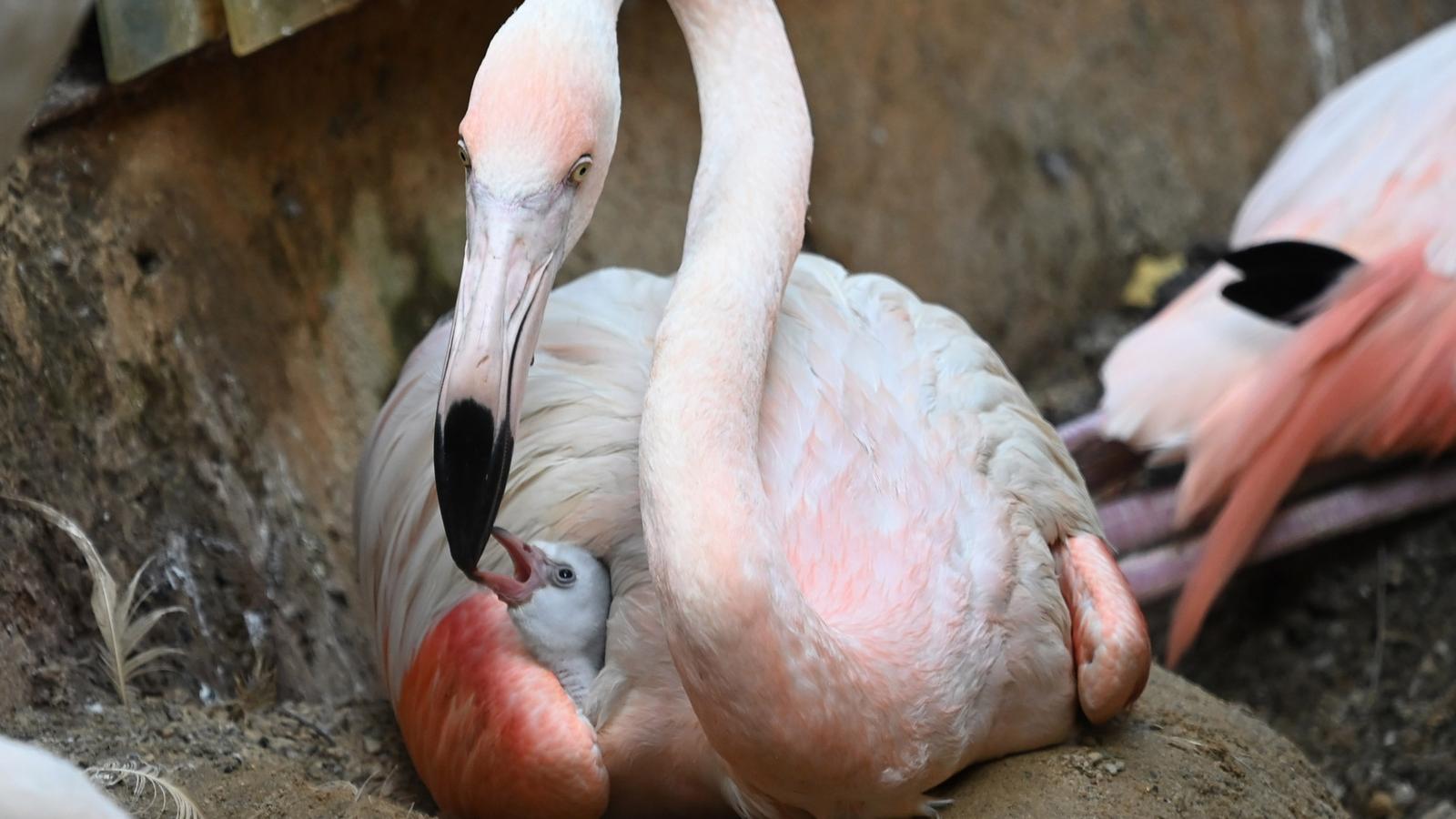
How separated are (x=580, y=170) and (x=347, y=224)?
1728 mm

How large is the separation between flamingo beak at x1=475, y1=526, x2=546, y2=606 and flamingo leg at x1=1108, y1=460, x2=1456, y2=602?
201 cm

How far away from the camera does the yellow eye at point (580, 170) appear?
225 cm

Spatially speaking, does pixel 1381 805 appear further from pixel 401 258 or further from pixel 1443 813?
pixel 401 258

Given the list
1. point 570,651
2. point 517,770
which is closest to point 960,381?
point 570,651

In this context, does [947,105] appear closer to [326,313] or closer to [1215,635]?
[1215,635]

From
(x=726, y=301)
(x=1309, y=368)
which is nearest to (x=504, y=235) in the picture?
(x=726, y=301)

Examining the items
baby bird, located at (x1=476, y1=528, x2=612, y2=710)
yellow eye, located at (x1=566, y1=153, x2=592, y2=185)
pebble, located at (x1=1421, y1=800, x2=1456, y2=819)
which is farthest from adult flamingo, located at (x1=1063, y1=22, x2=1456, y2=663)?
Result: yellow eye, located at (x1=566, y1=153, x2=592, y2=185)

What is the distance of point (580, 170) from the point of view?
227 centimetres

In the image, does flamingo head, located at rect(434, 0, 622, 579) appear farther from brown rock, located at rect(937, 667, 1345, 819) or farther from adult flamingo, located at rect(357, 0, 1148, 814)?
brown rock, located at rect(937, 667, 1345, 819)

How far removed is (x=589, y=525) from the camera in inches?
109

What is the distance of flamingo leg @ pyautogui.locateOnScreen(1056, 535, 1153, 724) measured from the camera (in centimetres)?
262

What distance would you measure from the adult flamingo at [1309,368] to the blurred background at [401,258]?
388mm


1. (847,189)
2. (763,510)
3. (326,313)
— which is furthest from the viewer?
(847,189)

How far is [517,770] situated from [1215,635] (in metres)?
2.53
